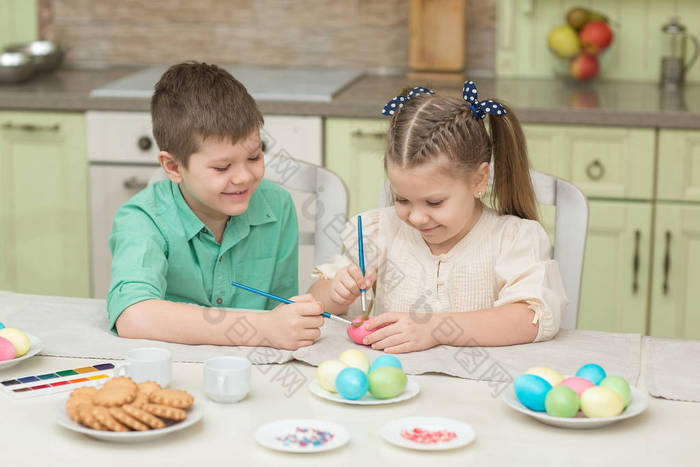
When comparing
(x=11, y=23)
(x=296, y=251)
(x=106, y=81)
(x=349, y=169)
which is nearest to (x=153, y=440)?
(x=296, y=251)

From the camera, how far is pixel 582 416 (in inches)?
46.4

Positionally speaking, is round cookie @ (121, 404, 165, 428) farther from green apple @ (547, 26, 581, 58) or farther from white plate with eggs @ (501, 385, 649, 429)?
green apple @ (547, 26, 581, 58)

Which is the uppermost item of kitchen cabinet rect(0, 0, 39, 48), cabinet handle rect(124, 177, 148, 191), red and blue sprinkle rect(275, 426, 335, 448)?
kitchen cabinet rect(0, 0, 39, 48)

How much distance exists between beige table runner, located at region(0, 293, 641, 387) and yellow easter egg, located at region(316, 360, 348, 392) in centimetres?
12

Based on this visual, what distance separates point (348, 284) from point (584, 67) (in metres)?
1.81

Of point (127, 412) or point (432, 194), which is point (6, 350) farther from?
point (432, 194)

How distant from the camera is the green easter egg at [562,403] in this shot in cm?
115

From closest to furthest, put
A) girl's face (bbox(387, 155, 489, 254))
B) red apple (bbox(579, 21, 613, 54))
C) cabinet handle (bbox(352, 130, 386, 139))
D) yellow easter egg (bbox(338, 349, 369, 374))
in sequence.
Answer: yellow easter egg (bbox(338, 349, 369, 374)) → girl's face (bbox(387, 155, 489, 254)) → cabinet handle (bbox(352, 130, 386, 139)) → red apple (bbox(579, 21, 613, 54))

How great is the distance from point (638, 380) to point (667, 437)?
0.20m

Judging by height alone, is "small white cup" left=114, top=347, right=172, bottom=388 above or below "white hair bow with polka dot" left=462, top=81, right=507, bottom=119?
below

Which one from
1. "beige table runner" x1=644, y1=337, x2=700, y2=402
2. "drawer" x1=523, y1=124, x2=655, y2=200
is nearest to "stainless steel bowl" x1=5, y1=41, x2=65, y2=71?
"drawer" x1=523, y1=124, x2=655, y2=200

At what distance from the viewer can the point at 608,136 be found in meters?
2.69

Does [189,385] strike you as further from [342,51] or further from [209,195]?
[342,51]

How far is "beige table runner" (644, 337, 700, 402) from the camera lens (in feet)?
4.25
